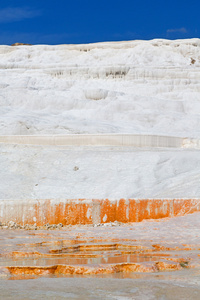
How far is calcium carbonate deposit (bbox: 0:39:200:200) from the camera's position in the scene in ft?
59.4

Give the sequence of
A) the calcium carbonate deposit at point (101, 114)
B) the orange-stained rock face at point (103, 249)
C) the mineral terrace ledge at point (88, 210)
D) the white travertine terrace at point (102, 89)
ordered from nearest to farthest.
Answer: the orange-stained rock face at point (103, 249)
the mineral terrace ledge at point (88, 210)
the calcium carbonate deposit at point (101, 114)
the white travertine terrace at point (102, 89)

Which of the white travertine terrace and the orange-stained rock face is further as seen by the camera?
the white travertine terrace

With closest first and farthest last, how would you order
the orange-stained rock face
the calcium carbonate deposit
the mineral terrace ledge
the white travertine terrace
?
the orange-stained rock face
the mineral terrace ledge
the calcium carbonate deposit
the white travertine terrace

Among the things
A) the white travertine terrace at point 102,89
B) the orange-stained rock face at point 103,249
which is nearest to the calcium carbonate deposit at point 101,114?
the white travertine terrace at point 102,89

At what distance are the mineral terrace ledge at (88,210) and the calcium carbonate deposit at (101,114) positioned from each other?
3243 mm

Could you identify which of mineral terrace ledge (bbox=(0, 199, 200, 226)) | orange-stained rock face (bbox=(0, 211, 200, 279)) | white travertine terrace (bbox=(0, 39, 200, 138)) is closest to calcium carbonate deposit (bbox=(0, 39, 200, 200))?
white travertine terrace (bbox=(0, 39, 200, 138))

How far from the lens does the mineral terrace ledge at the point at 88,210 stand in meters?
10.2

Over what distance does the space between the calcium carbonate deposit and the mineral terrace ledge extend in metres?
3.24

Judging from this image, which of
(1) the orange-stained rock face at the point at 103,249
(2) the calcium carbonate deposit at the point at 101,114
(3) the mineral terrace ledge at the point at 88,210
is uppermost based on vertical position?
(2) the calcium carbonate deposit at the point at 101,114

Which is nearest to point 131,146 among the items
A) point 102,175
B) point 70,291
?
point 102,175

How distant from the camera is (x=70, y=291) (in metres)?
4.19

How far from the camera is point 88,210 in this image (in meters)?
10.3

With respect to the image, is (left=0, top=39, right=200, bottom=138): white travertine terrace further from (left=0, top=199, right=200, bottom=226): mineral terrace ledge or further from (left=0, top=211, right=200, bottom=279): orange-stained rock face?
(left=0, top=211, right=200, bottom=279): orange-stained rock face

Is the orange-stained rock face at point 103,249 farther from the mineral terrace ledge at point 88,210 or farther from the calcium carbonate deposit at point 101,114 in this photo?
the calcium carbonate deposit at point 101,114
